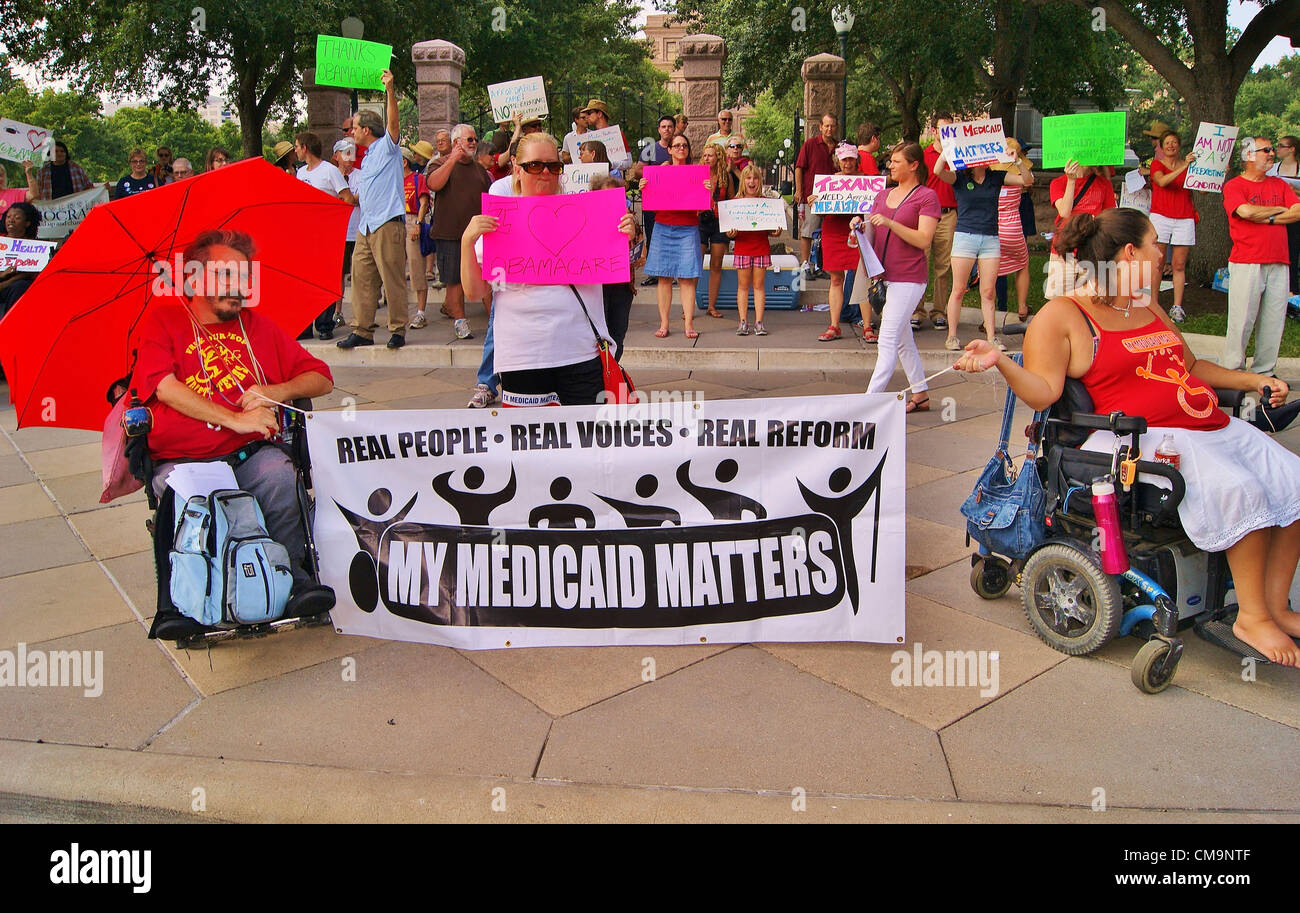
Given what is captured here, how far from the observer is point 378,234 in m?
10.1

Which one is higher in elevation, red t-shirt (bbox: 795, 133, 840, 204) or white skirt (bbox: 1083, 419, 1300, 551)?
red t-shirt (bbox: 795, 133, 840, 204)

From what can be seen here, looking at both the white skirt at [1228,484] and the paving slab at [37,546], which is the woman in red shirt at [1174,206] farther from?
the paving slab at [37,546]

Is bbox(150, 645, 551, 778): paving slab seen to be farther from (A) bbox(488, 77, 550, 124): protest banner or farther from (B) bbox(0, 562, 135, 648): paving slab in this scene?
(A) bbox(488, 77, 550, 124): protest banner

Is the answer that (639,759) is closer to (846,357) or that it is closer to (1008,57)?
(846,357)

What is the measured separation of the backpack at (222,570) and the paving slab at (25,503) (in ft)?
9.35

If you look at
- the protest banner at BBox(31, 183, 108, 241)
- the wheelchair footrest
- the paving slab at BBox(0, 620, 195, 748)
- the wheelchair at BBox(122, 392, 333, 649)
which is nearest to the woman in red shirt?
the wheelchair footrest

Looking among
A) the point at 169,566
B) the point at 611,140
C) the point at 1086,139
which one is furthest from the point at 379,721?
the point at 611,140

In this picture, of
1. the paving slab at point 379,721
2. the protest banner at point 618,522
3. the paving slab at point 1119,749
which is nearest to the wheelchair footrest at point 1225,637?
the paving slab at point 1119,749

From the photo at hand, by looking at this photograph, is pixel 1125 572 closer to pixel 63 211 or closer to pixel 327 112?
pixel 63 211

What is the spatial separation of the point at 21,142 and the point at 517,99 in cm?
578

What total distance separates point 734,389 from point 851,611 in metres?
5.00

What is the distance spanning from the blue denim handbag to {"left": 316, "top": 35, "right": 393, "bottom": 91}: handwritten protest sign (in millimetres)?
7340

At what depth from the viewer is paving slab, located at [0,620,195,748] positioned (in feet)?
11.8

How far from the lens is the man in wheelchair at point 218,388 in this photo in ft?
13.6
